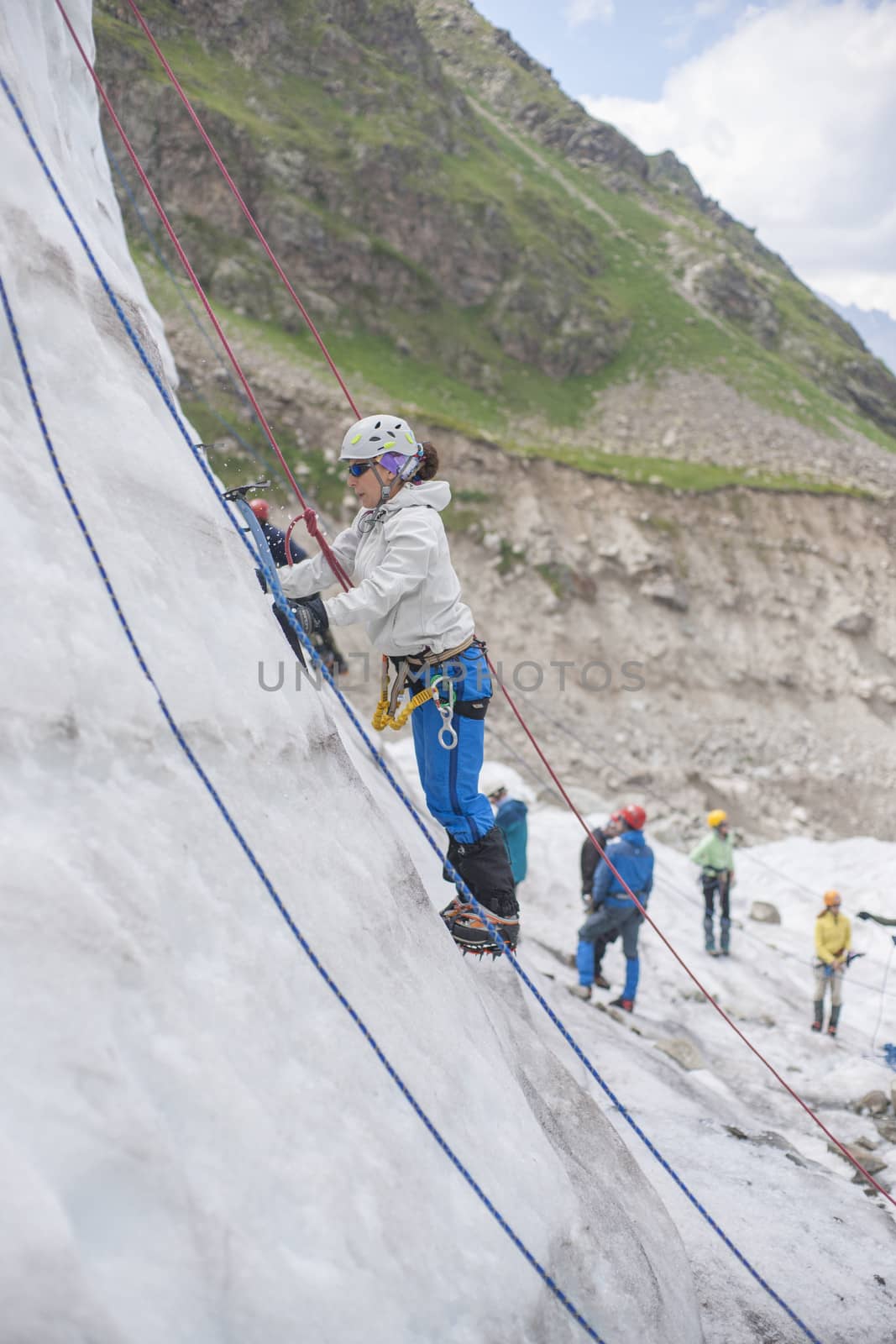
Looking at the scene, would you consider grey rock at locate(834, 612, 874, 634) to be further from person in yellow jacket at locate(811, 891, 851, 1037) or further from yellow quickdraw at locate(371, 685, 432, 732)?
yellow quickdraw at locate(371, 685, 432, 732)

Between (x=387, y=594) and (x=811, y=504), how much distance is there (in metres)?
24.7

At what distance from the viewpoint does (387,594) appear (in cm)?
448

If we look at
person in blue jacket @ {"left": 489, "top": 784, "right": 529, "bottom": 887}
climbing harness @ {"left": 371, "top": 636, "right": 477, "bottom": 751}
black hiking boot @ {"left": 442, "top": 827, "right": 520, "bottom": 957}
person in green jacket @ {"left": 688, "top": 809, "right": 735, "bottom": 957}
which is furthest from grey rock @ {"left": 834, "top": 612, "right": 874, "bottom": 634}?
climbing harness @ {"left": 371, "top": 636, "right": 477, "bottom": 751}

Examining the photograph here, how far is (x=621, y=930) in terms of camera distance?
9.91m

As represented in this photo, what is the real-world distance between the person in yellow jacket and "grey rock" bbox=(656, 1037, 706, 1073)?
9.31 ft

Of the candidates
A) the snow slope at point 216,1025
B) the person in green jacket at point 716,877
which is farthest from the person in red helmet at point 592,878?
the snow slope at point 216,1025

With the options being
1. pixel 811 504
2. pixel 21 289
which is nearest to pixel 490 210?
pixel 811 504

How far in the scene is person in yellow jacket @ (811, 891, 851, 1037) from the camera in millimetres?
11055

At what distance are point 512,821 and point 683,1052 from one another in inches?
123

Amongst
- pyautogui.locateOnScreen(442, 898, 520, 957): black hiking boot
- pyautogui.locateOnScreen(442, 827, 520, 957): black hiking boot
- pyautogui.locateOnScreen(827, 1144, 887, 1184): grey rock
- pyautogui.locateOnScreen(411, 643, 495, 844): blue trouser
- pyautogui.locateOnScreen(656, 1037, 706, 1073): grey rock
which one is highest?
pyautogui.locateOnScreen(411, 643, 495, 844): blue trouser

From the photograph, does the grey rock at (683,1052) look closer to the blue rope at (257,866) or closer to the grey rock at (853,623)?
the blue rope at (257,866)

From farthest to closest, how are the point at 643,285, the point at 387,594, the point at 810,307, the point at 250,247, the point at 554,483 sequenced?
the point at 810,307
the point at 643,285
the point at 250,247
the point at 554,483
the point at 387,594

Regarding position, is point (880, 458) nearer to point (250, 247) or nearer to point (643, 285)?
point (643, 285)

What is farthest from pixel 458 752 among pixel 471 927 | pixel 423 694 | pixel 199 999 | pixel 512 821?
pixel 512 821
